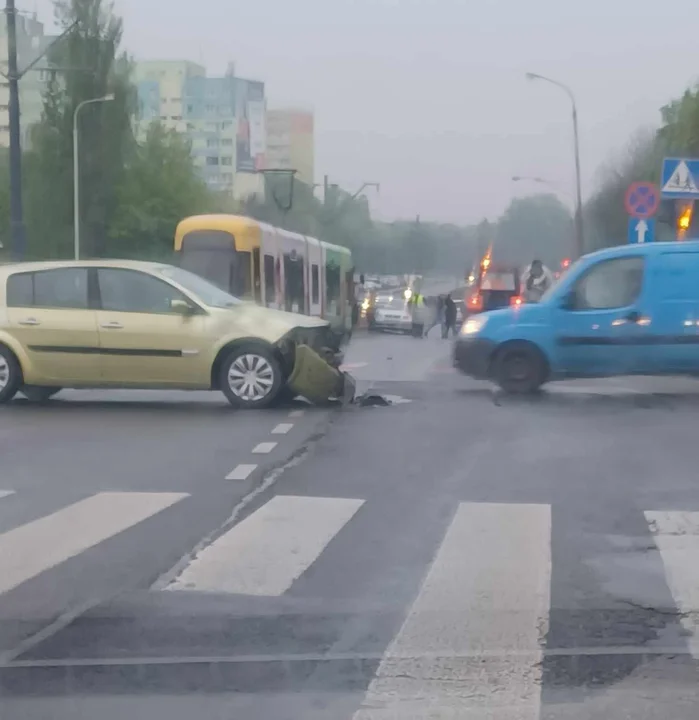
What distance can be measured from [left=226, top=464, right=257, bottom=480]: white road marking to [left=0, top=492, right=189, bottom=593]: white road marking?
83 centimetres

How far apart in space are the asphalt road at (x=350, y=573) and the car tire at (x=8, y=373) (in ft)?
6.64

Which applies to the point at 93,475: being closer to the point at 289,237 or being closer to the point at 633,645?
the point at 633,645

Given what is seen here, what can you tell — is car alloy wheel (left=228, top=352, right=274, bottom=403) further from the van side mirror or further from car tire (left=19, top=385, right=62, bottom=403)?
the van side mirror

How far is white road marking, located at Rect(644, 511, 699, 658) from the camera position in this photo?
21.0 ft

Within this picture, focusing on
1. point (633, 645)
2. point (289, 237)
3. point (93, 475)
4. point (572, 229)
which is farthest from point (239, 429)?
point (572, 229)

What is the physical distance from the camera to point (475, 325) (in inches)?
718

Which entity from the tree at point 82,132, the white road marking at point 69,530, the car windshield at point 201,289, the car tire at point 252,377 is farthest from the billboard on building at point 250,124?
the white road marking at point 69,530

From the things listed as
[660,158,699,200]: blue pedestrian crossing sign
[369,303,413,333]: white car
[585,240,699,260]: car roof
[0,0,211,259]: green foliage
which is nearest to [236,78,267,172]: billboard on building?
[0,0,211,259]: green foliage

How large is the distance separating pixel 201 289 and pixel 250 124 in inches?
6623

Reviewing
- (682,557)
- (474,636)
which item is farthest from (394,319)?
(474,636)

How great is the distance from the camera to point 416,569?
7.45 m

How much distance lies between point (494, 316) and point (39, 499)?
366 inches

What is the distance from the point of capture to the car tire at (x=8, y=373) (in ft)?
51.9

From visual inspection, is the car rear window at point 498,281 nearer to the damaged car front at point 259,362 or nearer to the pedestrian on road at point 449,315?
the pedestrian on road at point 449,315
